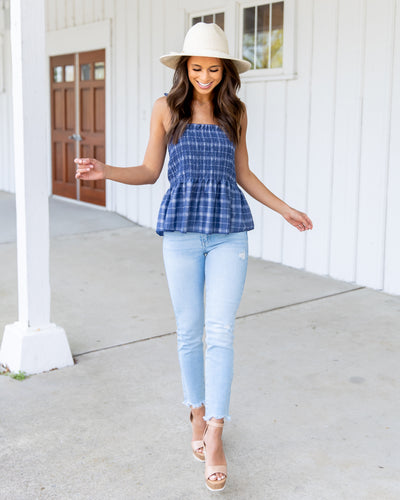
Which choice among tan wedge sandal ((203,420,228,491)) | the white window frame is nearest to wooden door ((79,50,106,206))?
the white window frame

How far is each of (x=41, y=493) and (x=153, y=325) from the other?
192cm

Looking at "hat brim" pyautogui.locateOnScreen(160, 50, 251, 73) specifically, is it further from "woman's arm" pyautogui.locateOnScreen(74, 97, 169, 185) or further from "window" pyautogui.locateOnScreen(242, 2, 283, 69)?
"window" pyautogui.locateOnScreen(242, 2, 283, 69)

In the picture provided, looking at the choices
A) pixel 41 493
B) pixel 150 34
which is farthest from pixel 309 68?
pixel 41 493

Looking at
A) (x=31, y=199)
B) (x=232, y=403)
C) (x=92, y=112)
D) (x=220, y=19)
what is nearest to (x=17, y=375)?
(x=31, y=199)

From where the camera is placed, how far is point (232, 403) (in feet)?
9.88

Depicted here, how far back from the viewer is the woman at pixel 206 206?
2.35 metres

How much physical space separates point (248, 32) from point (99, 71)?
272 cm

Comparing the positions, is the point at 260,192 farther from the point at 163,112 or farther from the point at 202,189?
the point at 163,112

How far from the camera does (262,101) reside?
19.0ft

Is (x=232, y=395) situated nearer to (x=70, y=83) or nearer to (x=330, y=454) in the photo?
(x=330, y=454)

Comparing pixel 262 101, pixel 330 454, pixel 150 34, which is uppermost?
pixel 150 34

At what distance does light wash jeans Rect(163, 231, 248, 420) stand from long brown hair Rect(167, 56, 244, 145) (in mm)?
382

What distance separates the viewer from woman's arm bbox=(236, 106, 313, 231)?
2.54 metres

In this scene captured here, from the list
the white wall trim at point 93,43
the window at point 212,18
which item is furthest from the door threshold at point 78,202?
the window at point 212,18
